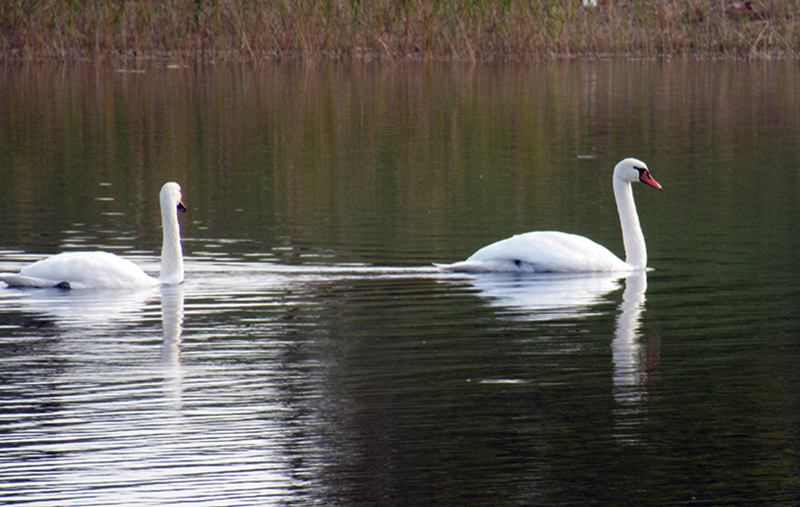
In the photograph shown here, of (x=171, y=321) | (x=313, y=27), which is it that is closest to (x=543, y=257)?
(x=171, y=321)

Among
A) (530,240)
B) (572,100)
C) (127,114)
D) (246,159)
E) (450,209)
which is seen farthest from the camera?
(572,100)

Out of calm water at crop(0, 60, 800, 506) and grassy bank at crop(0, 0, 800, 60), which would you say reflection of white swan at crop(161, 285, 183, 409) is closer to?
calm water at crop(0, 60, 800, 506)

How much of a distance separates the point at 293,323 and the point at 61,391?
191 centimetres

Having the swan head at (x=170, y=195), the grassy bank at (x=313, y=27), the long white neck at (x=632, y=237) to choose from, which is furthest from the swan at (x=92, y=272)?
the grassy bank at (x=313, y=27)

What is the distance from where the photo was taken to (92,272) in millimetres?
8594

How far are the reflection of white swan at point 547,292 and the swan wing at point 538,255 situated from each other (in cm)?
7

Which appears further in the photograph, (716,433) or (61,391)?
(61,391)

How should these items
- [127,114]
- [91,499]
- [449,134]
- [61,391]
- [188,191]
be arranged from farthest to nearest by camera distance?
1. [127,114]
2. [449,134]
3. [188,191]
4. [61,391]
5. [91,499]

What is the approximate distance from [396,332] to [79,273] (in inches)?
99.4

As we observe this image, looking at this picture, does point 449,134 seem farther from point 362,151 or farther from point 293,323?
point 293,323

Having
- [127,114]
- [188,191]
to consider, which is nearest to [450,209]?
[188,191]

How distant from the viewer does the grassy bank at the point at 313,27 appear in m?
26.6

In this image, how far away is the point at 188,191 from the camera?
45.4ft

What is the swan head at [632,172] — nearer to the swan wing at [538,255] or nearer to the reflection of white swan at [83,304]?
the swan wing at [538,255]
